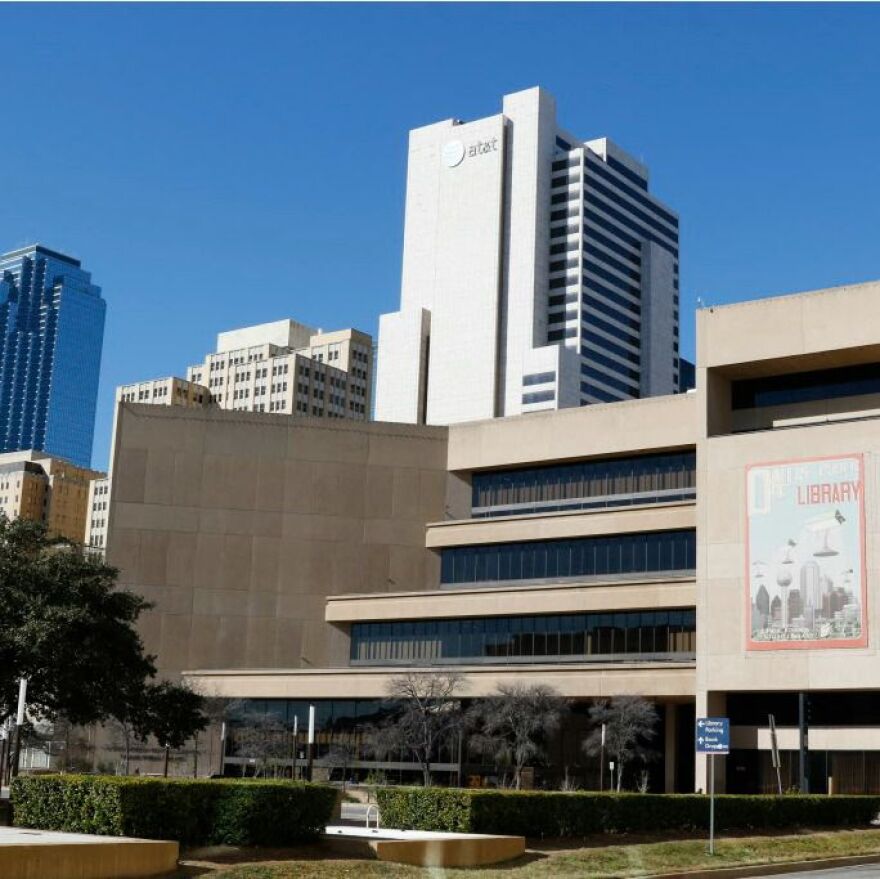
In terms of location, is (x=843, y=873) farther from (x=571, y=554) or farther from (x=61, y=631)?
(x=571, y=554)

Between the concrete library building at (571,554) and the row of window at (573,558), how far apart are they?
0.12m

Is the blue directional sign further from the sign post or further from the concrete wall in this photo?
the concrete wall

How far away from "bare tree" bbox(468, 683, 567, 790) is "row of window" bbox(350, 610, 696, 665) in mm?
4336

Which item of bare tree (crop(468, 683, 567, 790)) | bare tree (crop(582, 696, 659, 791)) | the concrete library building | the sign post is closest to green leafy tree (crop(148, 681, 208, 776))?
bare tree (crop(468, 683, 567, 790))

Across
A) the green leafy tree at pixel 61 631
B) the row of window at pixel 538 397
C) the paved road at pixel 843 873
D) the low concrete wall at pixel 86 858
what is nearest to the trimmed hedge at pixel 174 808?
the low concrete wall at pixel 86 858

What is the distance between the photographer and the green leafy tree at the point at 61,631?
140 feet

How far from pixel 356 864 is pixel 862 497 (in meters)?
40.3

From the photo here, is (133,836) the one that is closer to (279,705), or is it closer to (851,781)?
(851,781)

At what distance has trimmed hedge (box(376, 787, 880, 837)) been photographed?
3244 centimetres

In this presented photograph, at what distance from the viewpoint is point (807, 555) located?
2425 inches

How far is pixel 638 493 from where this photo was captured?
75.2 m

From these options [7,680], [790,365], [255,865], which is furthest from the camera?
[790,365]

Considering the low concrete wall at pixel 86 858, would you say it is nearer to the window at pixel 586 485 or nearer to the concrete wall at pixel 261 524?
the window at pixel 586 485


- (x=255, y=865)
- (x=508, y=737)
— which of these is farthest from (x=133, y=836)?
(x=508, y=737)
